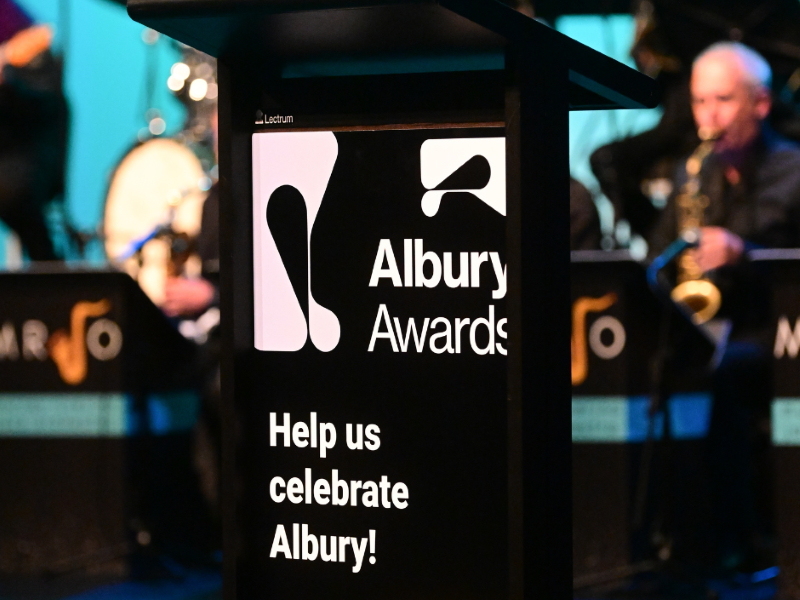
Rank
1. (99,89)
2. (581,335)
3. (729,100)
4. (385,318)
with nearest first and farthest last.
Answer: (385,318)
(581,335)
(729,100)
(99,89)

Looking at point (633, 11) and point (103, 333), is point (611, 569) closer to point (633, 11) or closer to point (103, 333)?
point (103, 333)

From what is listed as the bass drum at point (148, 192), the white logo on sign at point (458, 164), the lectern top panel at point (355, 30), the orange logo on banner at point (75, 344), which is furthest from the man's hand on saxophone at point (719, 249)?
the bass drum at point (148, 192)

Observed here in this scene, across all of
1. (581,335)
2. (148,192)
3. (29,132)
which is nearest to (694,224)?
(581,335)

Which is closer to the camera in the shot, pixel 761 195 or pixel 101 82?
pixel 761 195

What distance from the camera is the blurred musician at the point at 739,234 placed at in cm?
394

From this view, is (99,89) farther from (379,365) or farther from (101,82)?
(379,365)

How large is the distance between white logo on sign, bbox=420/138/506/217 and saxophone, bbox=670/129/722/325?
299 cm

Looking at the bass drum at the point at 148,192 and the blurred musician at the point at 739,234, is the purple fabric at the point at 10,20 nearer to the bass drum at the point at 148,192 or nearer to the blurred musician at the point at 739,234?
the bass drum at the point at 148,192

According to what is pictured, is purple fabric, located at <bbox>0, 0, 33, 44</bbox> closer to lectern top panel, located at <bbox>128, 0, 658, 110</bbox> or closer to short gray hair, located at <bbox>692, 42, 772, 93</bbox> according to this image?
short gray hair, located at <bbox>692, 42, 772, 93</bbox>

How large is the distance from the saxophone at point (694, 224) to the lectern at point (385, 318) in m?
2.94

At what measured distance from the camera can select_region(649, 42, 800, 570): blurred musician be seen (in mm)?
3936

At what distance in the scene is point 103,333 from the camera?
13.3 feet

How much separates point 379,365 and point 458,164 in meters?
0.28

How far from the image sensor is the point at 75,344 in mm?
4055
